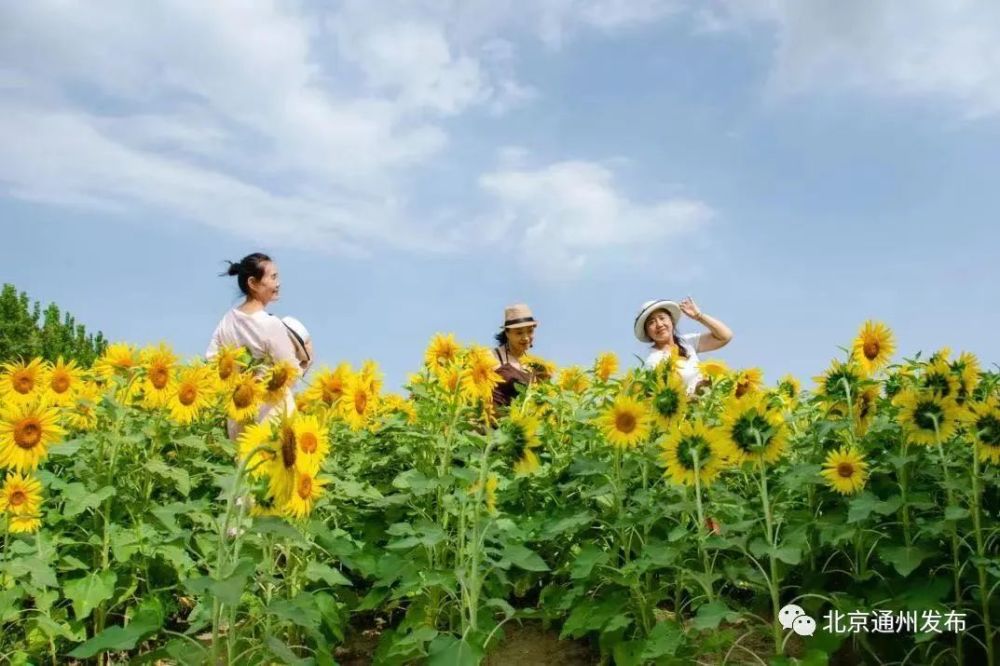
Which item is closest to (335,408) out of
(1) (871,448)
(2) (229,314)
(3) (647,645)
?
(2) (229,314)

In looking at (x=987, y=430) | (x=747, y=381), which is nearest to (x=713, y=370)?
(x=747, y=381)

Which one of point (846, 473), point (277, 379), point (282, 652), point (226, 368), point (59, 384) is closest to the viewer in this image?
point (282, 652)

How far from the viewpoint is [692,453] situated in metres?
3.90

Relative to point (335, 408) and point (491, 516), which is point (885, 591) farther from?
point (335, 408)

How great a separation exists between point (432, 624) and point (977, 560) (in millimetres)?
2193

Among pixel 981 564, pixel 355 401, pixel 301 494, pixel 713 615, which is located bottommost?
pixel 713 615

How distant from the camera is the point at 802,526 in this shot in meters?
4.17

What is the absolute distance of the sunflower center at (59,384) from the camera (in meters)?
5.54

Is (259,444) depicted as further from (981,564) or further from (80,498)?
(981,564)

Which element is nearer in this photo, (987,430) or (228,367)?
(987,430)

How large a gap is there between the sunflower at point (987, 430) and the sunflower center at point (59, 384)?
4605 mm

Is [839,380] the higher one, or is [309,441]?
[839,380]

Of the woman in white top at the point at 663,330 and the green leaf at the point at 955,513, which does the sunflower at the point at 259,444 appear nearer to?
the green leaf at the point at 955,513

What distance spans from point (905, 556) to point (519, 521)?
69.0 inches
